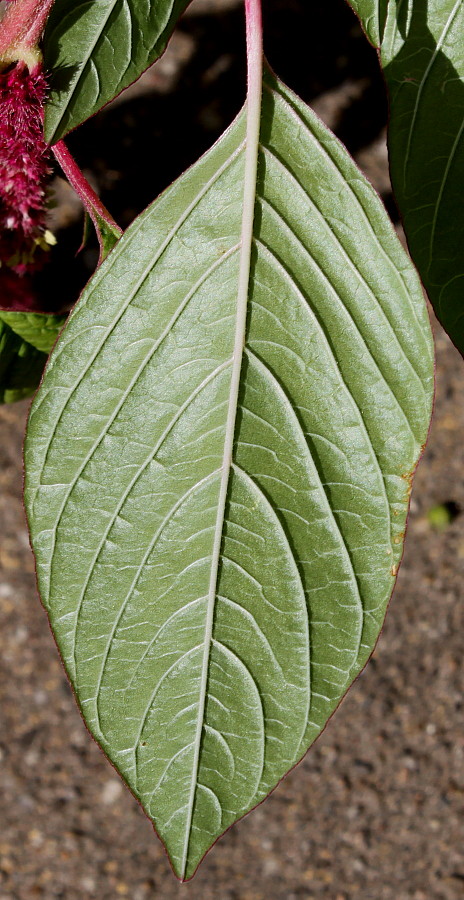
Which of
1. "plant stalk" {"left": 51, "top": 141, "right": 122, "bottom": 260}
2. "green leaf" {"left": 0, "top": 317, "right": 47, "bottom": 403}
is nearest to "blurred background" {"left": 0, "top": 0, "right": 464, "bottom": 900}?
"green leaf" {"left": 0, "top": 317, "right": 47, "bottom": 403}

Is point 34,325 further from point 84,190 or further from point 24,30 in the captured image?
point 24,30

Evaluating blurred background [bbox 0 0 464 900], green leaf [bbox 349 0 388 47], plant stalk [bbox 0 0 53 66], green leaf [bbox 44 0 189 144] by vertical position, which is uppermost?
plant stalk [bbox 0 0 53 66]

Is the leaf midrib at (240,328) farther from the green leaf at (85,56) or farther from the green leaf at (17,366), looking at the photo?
the green leaf at (17,366)

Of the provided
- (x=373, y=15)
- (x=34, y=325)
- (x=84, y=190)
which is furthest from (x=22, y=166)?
(x=373, y=15)

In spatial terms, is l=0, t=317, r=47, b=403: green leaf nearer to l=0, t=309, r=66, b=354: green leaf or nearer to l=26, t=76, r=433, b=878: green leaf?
Answer: l=0, t=309, r=66, b=354: green leaf

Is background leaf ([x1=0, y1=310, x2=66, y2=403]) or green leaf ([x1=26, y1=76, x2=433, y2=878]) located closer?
green leaf ([x1=26, y1=76, x2=433, y2=878])

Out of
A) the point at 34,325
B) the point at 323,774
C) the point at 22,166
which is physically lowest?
the point at 323,774

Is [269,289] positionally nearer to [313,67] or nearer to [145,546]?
[145,546]

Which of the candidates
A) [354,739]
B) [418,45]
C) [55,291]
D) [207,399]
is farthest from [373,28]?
[354,739]
